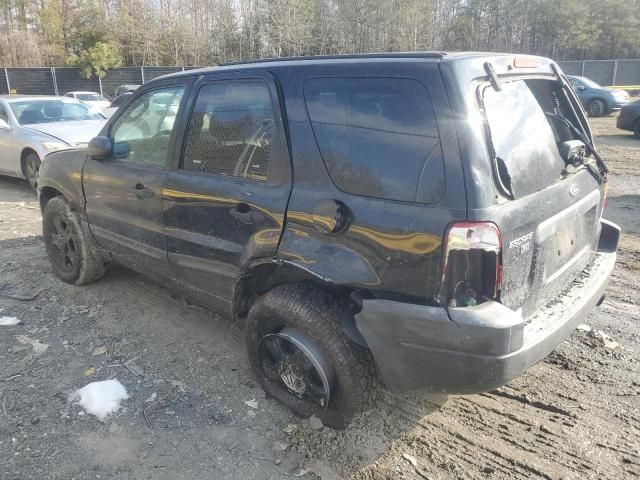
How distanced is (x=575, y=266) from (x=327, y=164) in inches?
61.3

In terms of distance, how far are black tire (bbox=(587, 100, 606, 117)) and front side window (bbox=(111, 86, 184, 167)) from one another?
63.2ft

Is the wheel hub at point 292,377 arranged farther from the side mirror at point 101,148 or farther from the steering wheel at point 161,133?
the side mirror at point 101,148

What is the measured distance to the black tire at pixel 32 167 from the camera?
826cm

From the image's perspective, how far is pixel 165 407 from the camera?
119 inches

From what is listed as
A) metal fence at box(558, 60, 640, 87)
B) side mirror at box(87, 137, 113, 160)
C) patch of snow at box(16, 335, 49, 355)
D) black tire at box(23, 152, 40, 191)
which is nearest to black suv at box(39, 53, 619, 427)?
side mirror at box(87, 137, 113, 160)

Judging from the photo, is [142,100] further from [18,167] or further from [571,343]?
[18,167]

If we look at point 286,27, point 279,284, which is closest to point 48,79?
point 286,27

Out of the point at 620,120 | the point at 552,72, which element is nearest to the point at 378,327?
the point at 552,72

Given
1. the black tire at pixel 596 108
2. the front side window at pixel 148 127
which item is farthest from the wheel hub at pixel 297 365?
the black tire at pixel 596 108

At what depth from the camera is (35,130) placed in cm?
833

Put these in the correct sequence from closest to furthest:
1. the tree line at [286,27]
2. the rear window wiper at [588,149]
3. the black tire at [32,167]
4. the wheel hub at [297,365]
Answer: the wheel hub at [297,365], the rear window wiper at [588,149], the black tire at [32,167], the tree line at [286,27]

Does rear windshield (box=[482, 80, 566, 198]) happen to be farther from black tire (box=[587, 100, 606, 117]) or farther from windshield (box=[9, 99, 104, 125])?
black tire (box=[587, 100, 606, 117])

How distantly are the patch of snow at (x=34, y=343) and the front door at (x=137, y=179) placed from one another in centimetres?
82

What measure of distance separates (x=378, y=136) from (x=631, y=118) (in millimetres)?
13293
